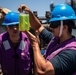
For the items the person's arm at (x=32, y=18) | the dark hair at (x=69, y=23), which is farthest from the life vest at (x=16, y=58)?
the dark hair at (x=69, y=23)

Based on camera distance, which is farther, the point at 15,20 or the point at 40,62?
the point at 15,20

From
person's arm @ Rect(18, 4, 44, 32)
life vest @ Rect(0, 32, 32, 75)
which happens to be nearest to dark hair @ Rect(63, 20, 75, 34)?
person's arm @ Rect(18, 4, 44, 32)

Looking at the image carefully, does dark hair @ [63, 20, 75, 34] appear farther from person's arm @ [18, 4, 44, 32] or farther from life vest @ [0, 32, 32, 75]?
life vest @ [0, 32, 32, 75]

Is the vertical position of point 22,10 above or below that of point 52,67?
above

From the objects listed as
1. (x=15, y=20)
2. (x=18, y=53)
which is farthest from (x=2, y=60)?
(x=15, y=20)

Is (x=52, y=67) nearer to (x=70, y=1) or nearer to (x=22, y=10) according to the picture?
(x=22, y=10)

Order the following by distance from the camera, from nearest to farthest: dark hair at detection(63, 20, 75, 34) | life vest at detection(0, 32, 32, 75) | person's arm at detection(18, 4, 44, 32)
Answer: dark hair at detection(63, 20, 75, 34)
person's arm at detection(18, 4, 44, 32)
life vest at detection(0, 32, 32, 75)

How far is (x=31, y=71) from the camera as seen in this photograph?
11.3 ft

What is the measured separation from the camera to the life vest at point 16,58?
3.33 metres

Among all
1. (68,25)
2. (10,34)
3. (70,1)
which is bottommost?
(70,1)

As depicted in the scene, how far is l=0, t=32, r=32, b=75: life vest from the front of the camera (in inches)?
131

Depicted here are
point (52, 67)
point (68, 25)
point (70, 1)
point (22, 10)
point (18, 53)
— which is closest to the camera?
point (52, 67)

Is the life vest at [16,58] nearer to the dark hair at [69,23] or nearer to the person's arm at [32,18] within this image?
the person's arm at [32,18]

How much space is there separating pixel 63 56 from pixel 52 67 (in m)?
0.14
